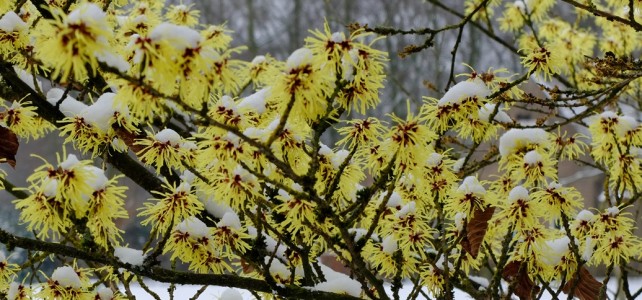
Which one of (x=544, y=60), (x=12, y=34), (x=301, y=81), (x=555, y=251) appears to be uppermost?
(x=544, y=60)

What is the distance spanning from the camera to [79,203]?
5.82 ft

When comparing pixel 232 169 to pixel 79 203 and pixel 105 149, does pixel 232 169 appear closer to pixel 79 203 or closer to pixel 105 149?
pixel 79 203

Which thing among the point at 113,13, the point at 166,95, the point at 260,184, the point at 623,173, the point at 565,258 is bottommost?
the point at 166,95

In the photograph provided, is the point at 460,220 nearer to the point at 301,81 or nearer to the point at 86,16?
the point at 301,81

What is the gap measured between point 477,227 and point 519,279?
352mm

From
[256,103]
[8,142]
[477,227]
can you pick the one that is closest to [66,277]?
[8,142]

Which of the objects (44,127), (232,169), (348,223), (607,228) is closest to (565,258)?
(607,228)

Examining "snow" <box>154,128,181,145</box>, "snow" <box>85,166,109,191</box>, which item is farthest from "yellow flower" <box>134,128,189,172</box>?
"snow" <box>85,166,109,191</box>

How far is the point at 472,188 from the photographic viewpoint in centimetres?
222

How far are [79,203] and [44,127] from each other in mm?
1253

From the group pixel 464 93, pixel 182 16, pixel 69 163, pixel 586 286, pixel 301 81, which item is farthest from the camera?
pixel 182 16

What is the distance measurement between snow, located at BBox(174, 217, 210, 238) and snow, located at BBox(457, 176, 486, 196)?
2.73ft

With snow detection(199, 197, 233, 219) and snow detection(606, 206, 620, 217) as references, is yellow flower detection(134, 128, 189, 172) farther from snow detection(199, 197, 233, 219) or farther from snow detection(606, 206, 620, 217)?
snow detection(606, 206, 620, 217)

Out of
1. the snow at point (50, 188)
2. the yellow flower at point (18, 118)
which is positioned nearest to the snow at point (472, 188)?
the snow at point (50, 188)
